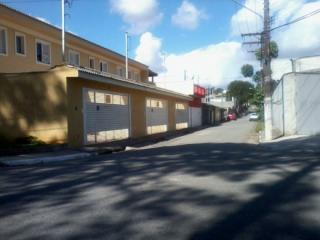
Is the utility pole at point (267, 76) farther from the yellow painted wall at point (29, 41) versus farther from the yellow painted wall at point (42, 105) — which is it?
the yellow painted wall at point (29, 41)

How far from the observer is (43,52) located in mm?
25969

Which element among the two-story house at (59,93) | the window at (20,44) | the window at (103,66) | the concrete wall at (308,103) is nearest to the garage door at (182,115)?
the window at (103,66)

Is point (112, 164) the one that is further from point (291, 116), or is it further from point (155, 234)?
point (291, 116)

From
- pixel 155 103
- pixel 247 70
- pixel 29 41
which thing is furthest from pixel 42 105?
pixel 247 70

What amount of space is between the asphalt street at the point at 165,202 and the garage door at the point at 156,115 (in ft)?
63.6

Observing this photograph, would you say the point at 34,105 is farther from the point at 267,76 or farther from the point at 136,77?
the point at 136,77

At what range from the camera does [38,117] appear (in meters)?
19.5

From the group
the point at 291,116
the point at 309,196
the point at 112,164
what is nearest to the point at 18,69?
the point at 112,164

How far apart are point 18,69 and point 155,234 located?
1982 centimetres

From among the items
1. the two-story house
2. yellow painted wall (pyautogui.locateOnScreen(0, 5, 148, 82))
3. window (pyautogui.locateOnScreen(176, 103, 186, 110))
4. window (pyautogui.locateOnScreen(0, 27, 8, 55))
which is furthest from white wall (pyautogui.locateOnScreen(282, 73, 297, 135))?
window (pyautogui.locateOnScreen(176, 103, 186, 110))

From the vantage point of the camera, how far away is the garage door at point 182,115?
41.1 m

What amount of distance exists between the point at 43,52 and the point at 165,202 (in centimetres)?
2058

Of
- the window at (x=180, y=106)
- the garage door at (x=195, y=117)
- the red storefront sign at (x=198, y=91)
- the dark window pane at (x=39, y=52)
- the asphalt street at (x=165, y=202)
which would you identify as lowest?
the asphalt street at (x=165, y=202)

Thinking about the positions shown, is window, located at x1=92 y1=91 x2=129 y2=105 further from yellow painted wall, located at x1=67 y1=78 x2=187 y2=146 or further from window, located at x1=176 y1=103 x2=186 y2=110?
window, located at x1=176 y1=103 x2=186 y2=110
